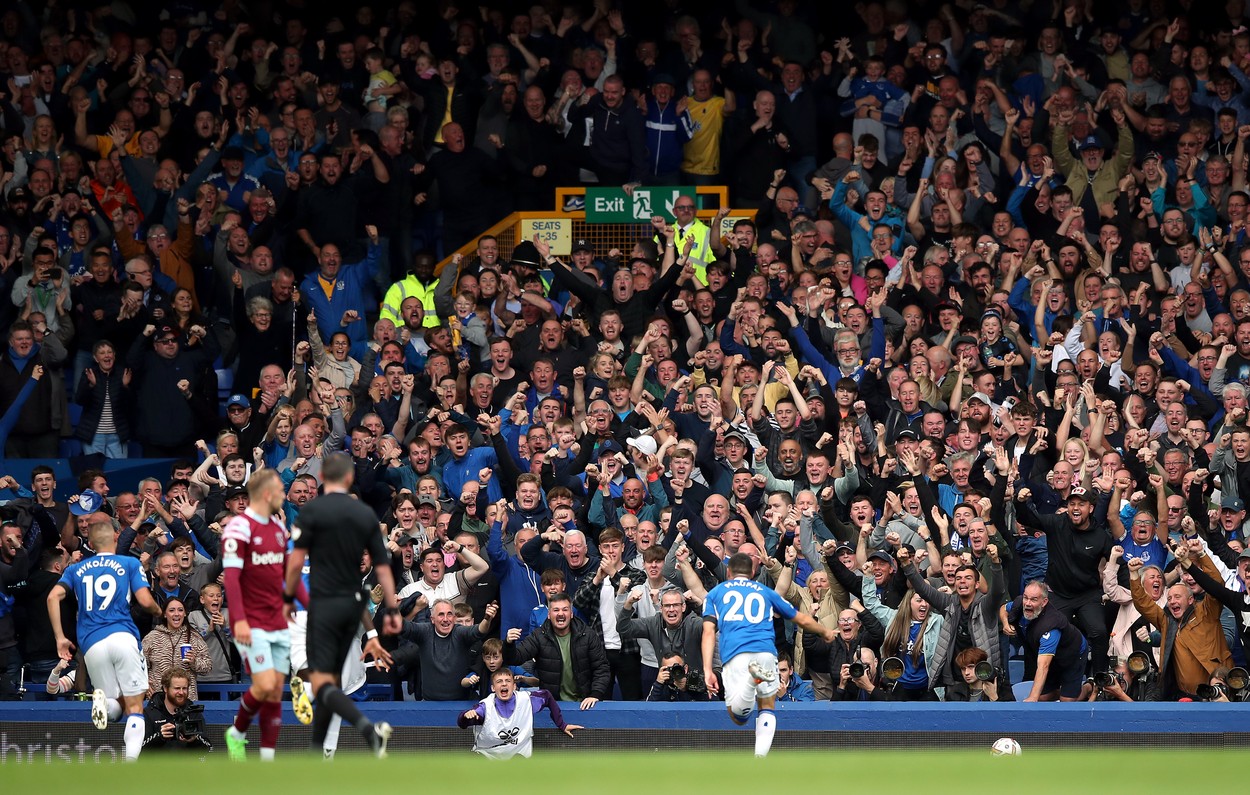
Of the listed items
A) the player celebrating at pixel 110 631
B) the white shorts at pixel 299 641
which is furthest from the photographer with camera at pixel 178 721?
the white shorts at pixel 299 641

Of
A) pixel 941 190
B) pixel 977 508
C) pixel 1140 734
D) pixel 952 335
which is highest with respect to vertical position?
pixel 941 190

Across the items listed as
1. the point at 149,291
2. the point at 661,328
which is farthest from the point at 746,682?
the point at 149,291

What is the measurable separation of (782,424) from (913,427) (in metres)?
1.27

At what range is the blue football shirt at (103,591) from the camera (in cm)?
1529

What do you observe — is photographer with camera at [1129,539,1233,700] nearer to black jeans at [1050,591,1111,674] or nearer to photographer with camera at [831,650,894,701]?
black jeans at [1050,591,1111,674]

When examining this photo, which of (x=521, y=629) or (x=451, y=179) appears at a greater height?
(x=451, y=179)

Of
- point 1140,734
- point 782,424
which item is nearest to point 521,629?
point 782,424

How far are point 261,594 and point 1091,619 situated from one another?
7863 mm

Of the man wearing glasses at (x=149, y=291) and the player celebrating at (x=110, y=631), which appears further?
the man wearing glasses at (x=149, y=291)

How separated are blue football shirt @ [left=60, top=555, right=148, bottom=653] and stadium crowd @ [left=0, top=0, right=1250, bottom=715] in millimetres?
873

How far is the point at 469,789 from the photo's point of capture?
34.2 feet

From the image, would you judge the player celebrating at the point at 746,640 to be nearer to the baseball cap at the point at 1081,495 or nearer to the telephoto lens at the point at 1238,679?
the baseball cap at the point at 1081,495

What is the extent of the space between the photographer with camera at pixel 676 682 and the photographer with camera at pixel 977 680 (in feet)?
7.04

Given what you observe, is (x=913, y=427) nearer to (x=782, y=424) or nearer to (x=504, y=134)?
(x=782, y=424)
